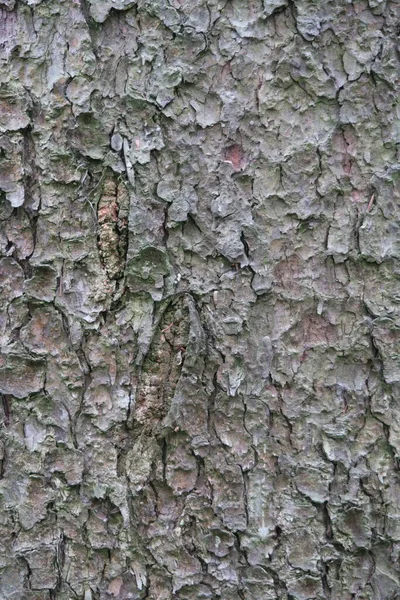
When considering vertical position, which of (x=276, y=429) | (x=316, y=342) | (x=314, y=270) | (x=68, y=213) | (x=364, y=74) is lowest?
(x=276, y=429)

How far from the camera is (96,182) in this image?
1133mm

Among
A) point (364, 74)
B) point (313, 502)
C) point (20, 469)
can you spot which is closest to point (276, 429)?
point (313, 502)

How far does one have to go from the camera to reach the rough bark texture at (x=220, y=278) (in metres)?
1.11

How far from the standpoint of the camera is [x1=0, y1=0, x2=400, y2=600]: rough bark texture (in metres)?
1.11

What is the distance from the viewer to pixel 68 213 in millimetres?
1141

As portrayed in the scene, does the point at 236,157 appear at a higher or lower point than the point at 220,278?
higher

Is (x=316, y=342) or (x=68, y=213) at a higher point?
(x=68, y=213)

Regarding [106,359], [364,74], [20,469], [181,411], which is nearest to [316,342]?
[181,411]

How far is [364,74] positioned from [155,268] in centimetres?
51

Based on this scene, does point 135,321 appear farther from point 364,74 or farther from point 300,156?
point 364,74

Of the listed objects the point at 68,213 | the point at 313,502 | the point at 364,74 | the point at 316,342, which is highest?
the point at 364,74

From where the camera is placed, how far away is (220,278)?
1.12 meters

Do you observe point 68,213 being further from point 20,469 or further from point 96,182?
point 20,469

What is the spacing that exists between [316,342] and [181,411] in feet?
0.90
